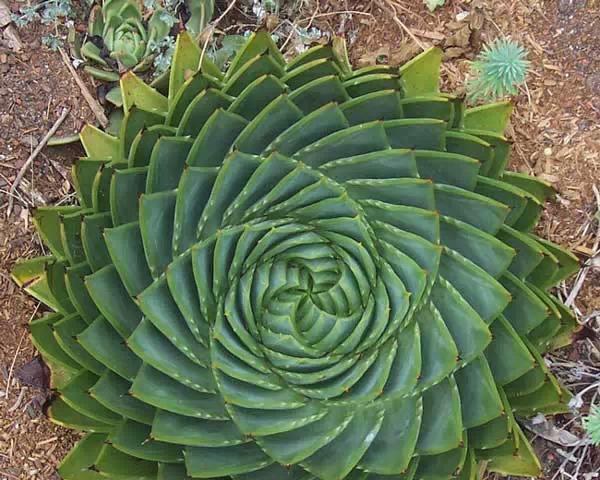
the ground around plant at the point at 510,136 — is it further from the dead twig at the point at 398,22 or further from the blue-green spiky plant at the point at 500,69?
the blue-green spiky plant at the point at 500,69

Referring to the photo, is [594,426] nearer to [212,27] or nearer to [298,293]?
[298,293]

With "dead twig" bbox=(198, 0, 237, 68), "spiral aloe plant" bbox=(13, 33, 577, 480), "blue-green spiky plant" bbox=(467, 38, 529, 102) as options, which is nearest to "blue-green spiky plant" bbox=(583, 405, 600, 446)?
"spiral aloe plant" bbox=(13, 33, 577, 480)

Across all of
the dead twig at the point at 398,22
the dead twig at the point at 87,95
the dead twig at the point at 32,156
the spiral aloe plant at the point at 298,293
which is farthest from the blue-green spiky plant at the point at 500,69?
the dead twig at the point at 32,156

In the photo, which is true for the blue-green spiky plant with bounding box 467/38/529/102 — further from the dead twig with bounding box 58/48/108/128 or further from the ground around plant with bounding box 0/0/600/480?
the dead twig with bounding box 58/48/108/128

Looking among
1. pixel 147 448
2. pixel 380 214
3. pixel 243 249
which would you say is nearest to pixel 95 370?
pixel 147 448

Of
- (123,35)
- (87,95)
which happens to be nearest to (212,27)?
(123,35)
